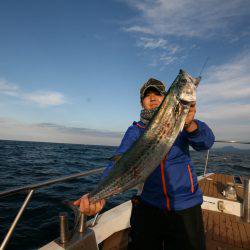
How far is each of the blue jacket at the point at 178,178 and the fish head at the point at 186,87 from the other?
0.50 metres

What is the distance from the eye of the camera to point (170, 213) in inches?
124

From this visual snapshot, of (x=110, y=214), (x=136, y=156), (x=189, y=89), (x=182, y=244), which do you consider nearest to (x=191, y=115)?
(x=189, y=89)

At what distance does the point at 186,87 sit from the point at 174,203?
1485 mm

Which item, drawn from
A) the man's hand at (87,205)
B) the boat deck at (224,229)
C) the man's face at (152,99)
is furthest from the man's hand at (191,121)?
the boat deck at (224,229)

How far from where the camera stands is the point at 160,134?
268cm

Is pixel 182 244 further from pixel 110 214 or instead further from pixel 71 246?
pixel 110 214

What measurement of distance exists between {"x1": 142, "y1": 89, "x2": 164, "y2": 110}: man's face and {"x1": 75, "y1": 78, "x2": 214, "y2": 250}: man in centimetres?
71

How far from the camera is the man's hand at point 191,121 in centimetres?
272

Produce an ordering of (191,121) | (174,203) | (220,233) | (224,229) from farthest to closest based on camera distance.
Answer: (224,229)
(220,233)
(174,203)
(191,121)

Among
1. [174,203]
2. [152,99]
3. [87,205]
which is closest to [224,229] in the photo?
[174,203]

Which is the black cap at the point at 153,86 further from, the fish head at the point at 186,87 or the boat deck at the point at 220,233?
the boat deck at the point at 220,233

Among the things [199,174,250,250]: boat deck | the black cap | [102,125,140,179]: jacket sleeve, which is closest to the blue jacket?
[102,125,140,179]: jacket sleeve

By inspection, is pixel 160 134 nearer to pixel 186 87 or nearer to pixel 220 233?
pixel 186 87

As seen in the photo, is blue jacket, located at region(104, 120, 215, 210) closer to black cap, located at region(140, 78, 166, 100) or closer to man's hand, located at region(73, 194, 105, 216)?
man's hand, located at region(73, 194, 105, 216)
